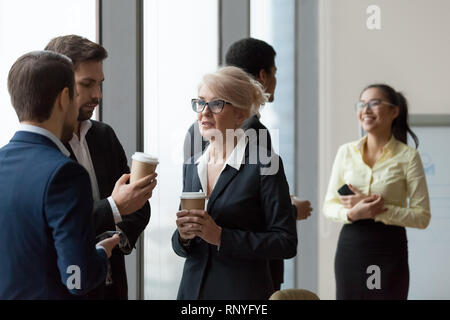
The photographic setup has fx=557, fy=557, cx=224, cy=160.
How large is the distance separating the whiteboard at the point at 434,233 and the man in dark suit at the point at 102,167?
1888 mm

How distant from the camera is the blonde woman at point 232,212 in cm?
147

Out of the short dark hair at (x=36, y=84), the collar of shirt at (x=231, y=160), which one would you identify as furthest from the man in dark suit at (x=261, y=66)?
the short dark hair at (x=36, y=84)

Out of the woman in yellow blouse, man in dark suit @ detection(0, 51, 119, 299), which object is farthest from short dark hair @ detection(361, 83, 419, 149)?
man in dark suit @ detection(0, 51, 119, 299)

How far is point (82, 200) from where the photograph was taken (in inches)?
44.1

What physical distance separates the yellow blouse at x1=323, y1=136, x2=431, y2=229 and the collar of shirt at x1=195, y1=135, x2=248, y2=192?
2.76 ft

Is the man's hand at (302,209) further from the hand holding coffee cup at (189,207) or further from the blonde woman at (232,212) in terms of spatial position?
the hand holding coffee cup at (189,207)

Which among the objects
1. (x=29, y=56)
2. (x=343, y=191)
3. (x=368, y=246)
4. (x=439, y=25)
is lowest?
(x=368, y=246)

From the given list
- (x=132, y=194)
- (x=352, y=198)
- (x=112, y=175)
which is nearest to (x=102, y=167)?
(x=112, y=175)

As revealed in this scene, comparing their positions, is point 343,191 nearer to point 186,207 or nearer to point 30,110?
point 186,207

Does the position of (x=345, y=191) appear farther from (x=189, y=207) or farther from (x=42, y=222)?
(x=42, y=222)

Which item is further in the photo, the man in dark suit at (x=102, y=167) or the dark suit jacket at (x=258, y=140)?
the dark suit jacket at (x=258, y=140)
